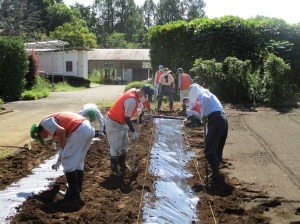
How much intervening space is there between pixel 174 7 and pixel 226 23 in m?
63.6

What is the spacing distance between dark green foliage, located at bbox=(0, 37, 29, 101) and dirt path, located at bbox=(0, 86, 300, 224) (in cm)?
939

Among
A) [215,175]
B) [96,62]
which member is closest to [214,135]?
[215,175]

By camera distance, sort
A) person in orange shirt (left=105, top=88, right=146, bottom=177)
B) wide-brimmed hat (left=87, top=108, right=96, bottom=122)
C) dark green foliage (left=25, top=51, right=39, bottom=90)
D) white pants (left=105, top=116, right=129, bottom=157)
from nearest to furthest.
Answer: wide-brimmed hat (left=87, top=108, right=96, bottom=122), person in orange shirt (left=105, top=88, right=146, bottom=177), white pants (left=105, top=116, right=129, bottom=157), dark green foliage (left=25, top=51, right=39, bottom=90)

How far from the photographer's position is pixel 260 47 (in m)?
20.8

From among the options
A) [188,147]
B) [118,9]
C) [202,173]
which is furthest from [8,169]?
[118,9]

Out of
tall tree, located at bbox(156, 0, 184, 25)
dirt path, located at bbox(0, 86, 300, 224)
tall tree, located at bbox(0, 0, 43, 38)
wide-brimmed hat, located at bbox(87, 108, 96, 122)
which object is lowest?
dirt path, located at bbox(0, 86, 300, 224)

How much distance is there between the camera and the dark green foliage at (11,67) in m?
20.9

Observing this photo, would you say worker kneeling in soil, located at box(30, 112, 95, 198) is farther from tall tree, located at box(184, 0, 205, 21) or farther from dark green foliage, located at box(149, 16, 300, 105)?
tall tree, located at box(184, 0, 205, 21)

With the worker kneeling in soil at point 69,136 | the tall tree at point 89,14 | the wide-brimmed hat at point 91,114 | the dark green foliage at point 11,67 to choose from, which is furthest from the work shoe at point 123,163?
the tall tree at point 89,14

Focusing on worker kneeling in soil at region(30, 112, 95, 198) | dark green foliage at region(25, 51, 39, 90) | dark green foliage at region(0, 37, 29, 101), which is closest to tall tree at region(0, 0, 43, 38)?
dark green foliage at region(25, 51, 39, 90)

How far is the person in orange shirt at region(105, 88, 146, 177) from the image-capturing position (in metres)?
7.07

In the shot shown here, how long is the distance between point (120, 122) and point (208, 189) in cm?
181

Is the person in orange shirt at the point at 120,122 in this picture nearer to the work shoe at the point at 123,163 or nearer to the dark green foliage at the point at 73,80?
the work shoe at the point at 123,163

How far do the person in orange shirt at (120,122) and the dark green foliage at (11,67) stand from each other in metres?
15.0
